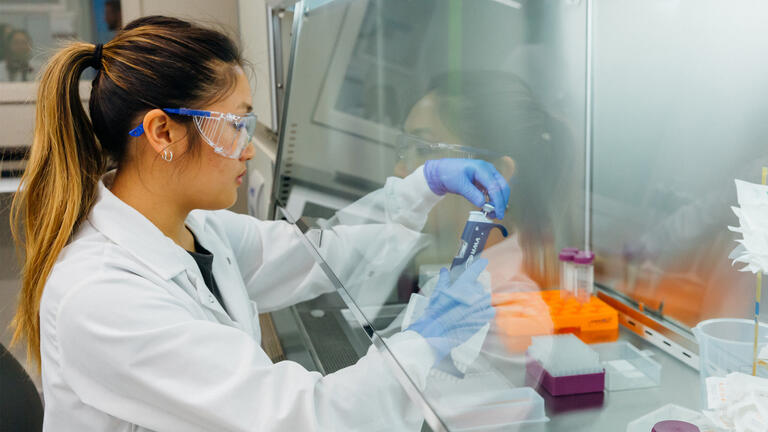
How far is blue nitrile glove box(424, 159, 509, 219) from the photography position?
3.69 feet

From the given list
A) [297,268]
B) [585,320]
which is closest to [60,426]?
[297,268]

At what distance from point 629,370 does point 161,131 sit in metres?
0.90

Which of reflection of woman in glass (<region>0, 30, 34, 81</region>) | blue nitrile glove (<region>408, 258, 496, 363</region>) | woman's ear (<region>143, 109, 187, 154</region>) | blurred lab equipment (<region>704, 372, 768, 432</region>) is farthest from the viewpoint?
reflection of woman in glass (<region>0, 30, 34, 81</region>)

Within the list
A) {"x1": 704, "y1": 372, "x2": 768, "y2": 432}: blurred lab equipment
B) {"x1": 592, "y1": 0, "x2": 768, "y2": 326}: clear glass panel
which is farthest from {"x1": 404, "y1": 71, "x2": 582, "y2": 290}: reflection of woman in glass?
{"x1": 704, "y1": 372, "x2": 768, "y2": 432}: blurred lab equipment

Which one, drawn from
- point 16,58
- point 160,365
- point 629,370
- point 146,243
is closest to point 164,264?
point 146,243

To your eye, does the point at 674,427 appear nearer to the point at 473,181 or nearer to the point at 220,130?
the point at 473,181

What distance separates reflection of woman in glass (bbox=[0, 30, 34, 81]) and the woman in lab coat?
2155 mm

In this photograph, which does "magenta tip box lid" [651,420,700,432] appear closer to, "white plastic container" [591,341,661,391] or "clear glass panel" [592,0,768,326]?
"white plastic container" [591,341,661,391]

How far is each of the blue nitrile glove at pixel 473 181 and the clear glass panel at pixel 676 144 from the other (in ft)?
1.28

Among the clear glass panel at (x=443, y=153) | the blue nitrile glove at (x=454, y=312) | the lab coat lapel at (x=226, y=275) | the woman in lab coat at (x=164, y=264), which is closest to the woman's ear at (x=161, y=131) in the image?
the woman in lab coat at (x=164, y=264)

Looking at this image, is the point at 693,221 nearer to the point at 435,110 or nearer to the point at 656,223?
the point at 656,223

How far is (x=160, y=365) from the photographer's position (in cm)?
95

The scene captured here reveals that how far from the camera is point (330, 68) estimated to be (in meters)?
1.71

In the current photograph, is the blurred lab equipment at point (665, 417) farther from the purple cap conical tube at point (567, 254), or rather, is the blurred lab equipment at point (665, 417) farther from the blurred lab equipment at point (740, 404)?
the purple cap conical tube at point (567, 254)
